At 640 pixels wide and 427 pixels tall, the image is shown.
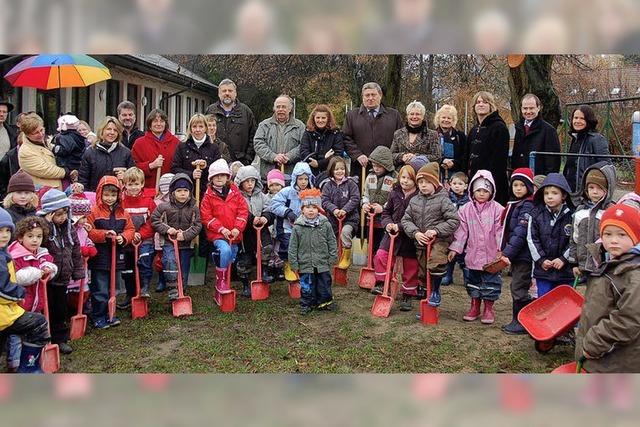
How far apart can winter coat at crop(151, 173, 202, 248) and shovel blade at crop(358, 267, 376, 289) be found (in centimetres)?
165

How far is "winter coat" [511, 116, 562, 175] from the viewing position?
597 centimetres

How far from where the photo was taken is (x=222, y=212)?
5.42 m

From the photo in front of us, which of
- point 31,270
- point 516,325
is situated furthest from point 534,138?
point 31,270

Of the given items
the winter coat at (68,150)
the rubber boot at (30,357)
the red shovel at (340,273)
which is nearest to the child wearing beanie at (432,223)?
the red shovel at (340,273)

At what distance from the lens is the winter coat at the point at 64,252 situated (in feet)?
13.0

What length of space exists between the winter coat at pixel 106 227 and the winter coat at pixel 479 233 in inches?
103

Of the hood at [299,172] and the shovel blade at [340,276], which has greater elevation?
the hood at [299,172]

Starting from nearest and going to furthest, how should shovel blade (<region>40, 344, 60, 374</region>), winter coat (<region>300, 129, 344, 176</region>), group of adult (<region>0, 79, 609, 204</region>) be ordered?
1. shovel blade (<region>40, 344, 60, 374</region>)
2. group of adult (<region>0, 79, 609, 204</region>)
3. winter coat (<region>300, 129, 344, 176</region>)

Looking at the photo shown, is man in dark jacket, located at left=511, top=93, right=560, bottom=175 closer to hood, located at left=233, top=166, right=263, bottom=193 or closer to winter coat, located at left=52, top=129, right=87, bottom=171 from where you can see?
hood, located at left=233, top=166, right=263, bottom=193

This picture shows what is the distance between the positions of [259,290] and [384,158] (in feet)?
5.82

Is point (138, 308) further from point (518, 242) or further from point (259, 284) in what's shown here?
point (518, 242)

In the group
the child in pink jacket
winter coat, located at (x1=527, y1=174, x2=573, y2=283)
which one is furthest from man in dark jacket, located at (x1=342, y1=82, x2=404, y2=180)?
winter coat, located at (x1=527, y1=174, x2=573, y2=283)

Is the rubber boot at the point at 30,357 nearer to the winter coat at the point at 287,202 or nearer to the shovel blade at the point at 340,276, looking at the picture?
the winter coat at the point at 287,202
